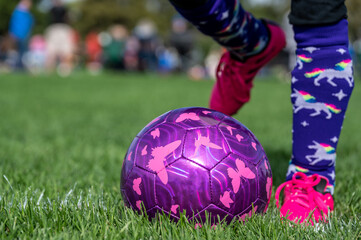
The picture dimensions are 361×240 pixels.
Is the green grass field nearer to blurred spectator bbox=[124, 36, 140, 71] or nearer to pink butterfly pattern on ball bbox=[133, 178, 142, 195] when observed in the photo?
pink butterfly pattern on ball bbox=[133, 178, 142, 195]

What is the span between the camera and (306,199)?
75.0 inches

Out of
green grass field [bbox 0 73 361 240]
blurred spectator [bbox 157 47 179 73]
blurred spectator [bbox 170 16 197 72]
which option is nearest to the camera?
green grass field [bbox 0 73 361 240]

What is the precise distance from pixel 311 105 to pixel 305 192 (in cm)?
38

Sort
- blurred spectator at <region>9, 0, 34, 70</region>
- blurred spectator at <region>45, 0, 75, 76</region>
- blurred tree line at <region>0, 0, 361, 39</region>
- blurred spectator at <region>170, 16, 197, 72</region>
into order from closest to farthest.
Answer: blurred spectator at <region>45, 0, 75, 76</region>, blurred spectator at <region>9, 0, 34, 70</region>, blurred spectator at <region>170, 16, 197, 72</region>, blurred tree line at <region>0, 0, 361, 39</region>

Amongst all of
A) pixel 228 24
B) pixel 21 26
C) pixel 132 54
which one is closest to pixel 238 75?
pixel 228 24

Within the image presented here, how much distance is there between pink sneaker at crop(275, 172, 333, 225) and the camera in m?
1.83

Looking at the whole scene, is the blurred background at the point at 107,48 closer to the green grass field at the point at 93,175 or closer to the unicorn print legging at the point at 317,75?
the green grass field at the point at 93,175

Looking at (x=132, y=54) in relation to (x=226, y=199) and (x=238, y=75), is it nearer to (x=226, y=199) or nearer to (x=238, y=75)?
(x=238, y=75)

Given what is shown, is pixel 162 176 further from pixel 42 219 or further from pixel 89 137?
pixel 89 137

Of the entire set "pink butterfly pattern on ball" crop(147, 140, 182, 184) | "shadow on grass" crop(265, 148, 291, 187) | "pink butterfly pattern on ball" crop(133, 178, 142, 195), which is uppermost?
"pink butterfly pattern on ball" crop(147, 140, 182, 184)

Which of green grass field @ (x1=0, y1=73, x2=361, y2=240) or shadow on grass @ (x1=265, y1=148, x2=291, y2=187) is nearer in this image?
green grass field @ (x1=0, y1=73, x2=361, y2=240)

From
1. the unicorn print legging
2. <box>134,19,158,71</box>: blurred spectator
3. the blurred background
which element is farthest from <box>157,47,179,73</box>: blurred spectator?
the unicorn print legging

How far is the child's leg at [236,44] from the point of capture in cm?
202

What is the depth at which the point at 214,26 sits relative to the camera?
2053 millimetres
